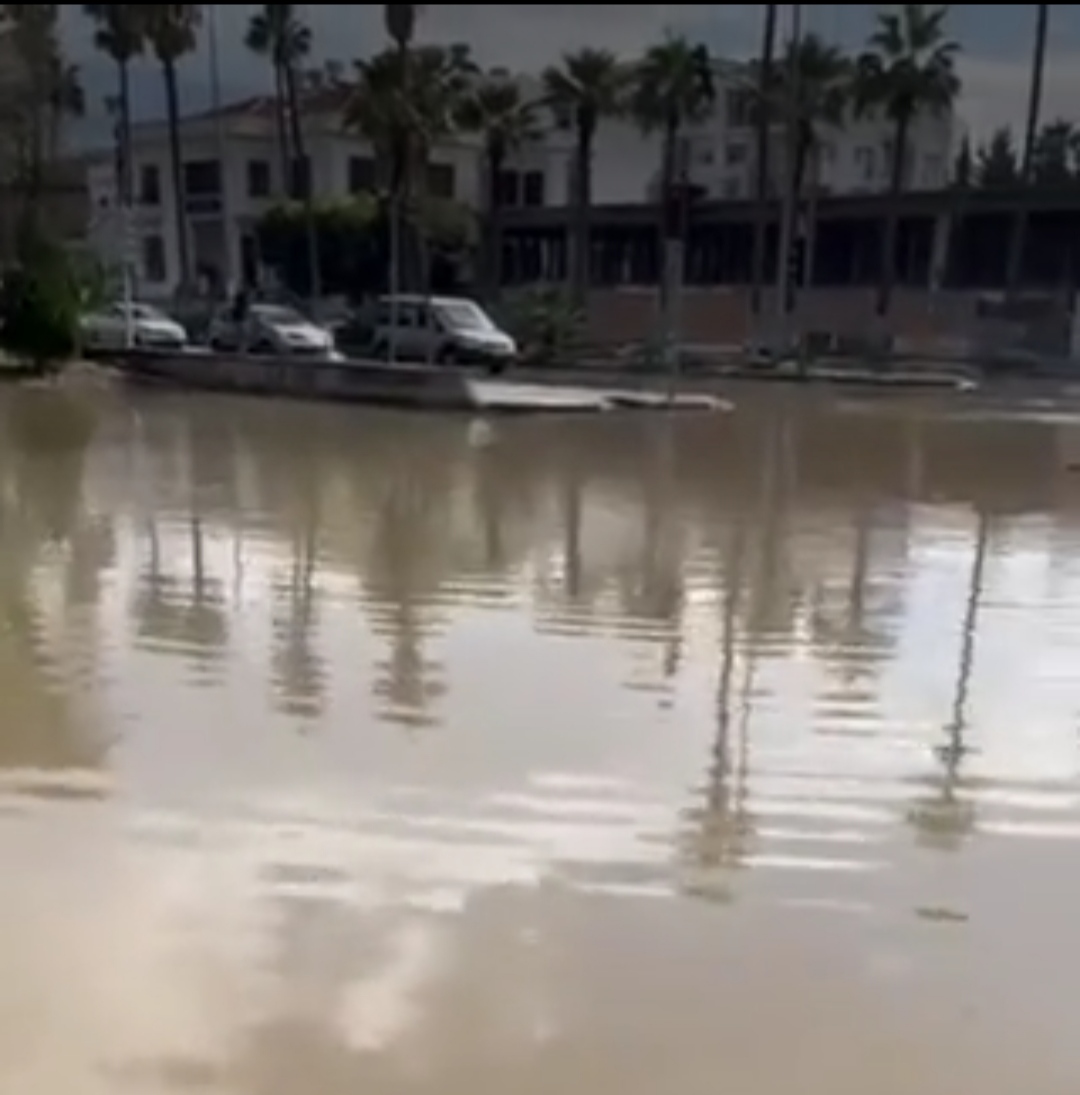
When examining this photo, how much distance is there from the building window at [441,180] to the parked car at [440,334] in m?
18.7

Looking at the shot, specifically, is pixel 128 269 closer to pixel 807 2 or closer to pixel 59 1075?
pixel 807 2

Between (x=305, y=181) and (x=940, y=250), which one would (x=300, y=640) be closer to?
(x=940, y=250)

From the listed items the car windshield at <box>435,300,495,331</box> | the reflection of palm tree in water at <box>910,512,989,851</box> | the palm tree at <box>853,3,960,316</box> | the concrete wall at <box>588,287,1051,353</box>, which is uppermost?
the palm tree at <box>853,3,960,316</box>

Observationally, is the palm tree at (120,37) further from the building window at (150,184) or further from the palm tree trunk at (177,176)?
the building window at (150,184)

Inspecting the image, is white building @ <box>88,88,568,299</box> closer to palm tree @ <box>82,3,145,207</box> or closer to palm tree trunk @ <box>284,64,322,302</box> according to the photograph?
palm tree trunk @ <box>284,64,322,302</box>

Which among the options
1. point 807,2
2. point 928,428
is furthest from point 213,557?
point 807,2

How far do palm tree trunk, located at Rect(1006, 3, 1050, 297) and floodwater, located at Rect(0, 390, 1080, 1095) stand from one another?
2687 cm

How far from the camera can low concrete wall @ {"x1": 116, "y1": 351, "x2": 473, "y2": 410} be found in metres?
23.3

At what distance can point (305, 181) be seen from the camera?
5188 cm

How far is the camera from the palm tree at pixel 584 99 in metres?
48.8

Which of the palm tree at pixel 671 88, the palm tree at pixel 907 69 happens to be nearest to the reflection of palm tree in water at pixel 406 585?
the palm tree at pixel 907 69

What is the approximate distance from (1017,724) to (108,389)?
2106 centimetres

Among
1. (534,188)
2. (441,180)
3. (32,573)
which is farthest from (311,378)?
(534,188)

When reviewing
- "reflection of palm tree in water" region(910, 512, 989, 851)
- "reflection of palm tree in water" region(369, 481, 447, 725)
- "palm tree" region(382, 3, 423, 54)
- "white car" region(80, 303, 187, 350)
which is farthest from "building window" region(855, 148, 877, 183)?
"reflection of palm tree in water" region(910, 512, 989, 851)
